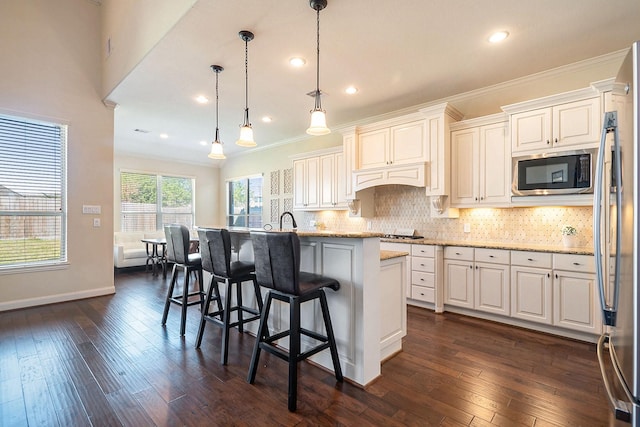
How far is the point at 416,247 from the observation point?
3.88 m

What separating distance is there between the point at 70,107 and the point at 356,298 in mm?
4718

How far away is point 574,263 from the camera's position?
2.86 metres

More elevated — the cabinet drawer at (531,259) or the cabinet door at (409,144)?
the cabinet door at (409,144)

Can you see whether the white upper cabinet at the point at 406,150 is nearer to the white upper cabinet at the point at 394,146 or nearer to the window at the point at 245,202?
the white upper cabinet at the point at 394,146

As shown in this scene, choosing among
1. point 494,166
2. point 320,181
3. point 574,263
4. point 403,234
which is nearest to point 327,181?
point 320,181

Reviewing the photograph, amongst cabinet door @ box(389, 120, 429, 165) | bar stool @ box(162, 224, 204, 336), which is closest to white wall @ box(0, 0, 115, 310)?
bar stool @ box(162, 224, 204, 336)

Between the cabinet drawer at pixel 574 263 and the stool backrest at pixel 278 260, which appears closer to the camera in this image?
the stool backrest at pixel 278 260

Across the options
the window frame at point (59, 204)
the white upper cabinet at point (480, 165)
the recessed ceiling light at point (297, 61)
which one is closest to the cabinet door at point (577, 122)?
the white upper cabinet at point (480, 165)

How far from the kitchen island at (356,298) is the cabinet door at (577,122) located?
2.17 m

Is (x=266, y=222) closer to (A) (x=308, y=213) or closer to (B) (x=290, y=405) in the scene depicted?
(A) (x=308, y=213)

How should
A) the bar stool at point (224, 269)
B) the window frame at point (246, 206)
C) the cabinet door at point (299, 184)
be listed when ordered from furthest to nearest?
the window frame at point (246, 206) < the cabinet door at point (299, 184) < the bar stool at point (224, 269)

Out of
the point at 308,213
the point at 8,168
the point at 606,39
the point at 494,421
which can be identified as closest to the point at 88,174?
the point at 8,168

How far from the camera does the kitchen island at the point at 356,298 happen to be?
212 centimetres

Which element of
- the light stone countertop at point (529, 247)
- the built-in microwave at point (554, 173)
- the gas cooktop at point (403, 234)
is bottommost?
the light stone countertop at point (529, 247)
